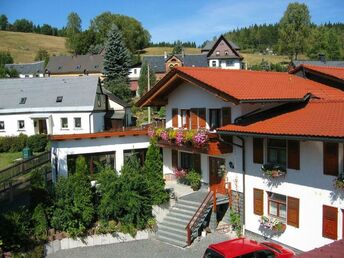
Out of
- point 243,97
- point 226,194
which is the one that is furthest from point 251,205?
point 243,97

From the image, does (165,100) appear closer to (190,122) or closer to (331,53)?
(190,122)

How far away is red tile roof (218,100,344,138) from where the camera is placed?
A: 46.8 ft

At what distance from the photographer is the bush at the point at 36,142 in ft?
121

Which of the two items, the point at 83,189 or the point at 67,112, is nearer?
the point at 83,189

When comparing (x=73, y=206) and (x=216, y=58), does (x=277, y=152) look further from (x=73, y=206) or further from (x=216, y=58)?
(x=216, y=58)

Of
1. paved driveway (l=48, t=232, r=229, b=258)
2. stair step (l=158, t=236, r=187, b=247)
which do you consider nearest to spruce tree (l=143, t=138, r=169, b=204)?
stair step (l=158, t=236, r=187, b=247)

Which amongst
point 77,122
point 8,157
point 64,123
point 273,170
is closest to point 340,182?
point 273,170

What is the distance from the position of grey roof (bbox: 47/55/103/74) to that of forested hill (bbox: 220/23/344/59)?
41.9m

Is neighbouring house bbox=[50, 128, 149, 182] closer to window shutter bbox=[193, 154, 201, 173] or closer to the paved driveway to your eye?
window shutter bbox=[193, 154, 201, 173]

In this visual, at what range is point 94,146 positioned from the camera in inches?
933

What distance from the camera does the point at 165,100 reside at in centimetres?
2408

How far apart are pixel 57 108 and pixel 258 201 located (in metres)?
28.2

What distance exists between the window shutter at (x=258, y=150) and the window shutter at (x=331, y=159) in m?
3.13

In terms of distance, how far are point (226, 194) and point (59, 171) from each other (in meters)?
9.71
